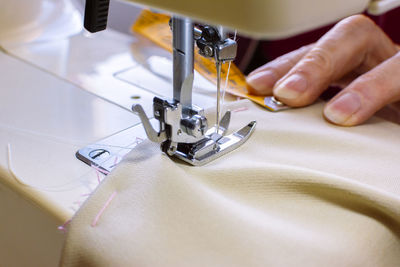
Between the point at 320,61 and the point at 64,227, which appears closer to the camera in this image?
the point at 64,227

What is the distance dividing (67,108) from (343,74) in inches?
18.5

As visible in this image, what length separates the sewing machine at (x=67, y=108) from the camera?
352 mm

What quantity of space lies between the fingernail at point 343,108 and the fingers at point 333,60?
0.05 meters

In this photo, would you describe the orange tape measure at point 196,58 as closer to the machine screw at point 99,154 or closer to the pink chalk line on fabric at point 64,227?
the machine screw at point 99,154

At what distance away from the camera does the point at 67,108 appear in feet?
2.46

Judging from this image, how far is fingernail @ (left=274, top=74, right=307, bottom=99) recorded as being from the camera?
0.76 m

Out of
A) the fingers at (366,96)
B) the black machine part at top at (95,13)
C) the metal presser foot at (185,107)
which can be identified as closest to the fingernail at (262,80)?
the fingers at (366,96)

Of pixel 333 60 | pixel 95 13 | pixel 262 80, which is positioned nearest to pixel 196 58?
pixel 262 80

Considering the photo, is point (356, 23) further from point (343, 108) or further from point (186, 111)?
point (186, 111)

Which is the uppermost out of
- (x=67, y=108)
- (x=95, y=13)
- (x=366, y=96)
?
(x=95, y=13)

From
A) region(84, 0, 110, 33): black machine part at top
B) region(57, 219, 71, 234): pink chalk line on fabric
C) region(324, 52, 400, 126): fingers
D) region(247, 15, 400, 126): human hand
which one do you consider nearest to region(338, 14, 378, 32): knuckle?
region(247, 15, 400, 126): human hand

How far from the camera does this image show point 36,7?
1.03 metres

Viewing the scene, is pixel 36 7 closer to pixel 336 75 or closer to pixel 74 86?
pixel 74 86

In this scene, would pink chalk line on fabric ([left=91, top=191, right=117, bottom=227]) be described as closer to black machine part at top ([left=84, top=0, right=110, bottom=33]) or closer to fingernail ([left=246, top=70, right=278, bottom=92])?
black machine part at top ([left=84, top=0, right=110, bottom=33])
